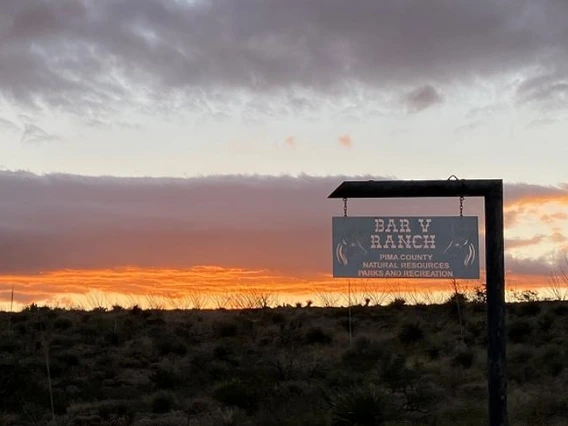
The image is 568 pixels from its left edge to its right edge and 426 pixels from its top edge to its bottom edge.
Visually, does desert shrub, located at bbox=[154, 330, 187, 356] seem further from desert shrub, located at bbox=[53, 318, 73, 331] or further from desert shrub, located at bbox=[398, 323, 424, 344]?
desert shrub, located at bbox=[398, 323, 424, 344]

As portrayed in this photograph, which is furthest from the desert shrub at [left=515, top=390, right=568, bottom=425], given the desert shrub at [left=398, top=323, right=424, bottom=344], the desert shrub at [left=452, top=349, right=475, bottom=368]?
the desert shrub at [left=398, top=323, right=424, bottom=344]

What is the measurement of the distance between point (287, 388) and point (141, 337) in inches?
443

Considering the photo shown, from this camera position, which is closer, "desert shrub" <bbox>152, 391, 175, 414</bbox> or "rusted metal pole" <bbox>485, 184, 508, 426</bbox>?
"rusted metal pole" <bbox>485, 184, 508, 426</bbox>

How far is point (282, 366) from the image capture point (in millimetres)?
20547

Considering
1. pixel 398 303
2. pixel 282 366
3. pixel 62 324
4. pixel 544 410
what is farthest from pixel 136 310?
Answer: pixel 544 410

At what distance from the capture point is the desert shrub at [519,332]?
985 inches

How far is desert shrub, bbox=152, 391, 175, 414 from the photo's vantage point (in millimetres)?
17047

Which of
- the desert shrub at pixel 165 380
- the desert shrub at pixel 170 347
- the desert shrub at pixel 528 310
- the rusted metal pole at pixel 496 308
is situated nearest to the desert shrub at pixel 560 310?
the desert shrub at pixel 528 310

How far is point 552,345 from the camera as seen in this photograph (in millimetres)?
22734

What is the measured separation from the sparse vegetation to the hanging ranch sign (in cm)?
354

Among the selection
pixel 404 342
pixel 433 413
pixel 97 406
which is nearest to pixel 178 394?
pixel 97 406

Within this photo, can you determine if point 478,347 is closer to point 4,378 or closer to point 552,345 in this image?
point 552,345

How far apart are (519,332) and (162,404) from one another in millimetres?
12979

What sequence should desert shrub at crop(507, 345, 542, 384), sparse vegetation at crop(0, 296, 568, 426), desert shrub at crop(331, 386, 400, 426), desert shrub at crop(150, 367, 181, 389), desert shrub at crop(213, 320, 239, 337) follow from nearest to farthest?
desert shrub at crop(331, 386, 400, 426), sparse vegetation at crop(0, 296, 568, 426), desert shrub at crop(507, 345, 542, 384), desert shrub at crop(150, 367, 181, 389), desert shrub at crop(213, 320, 239, 337)
